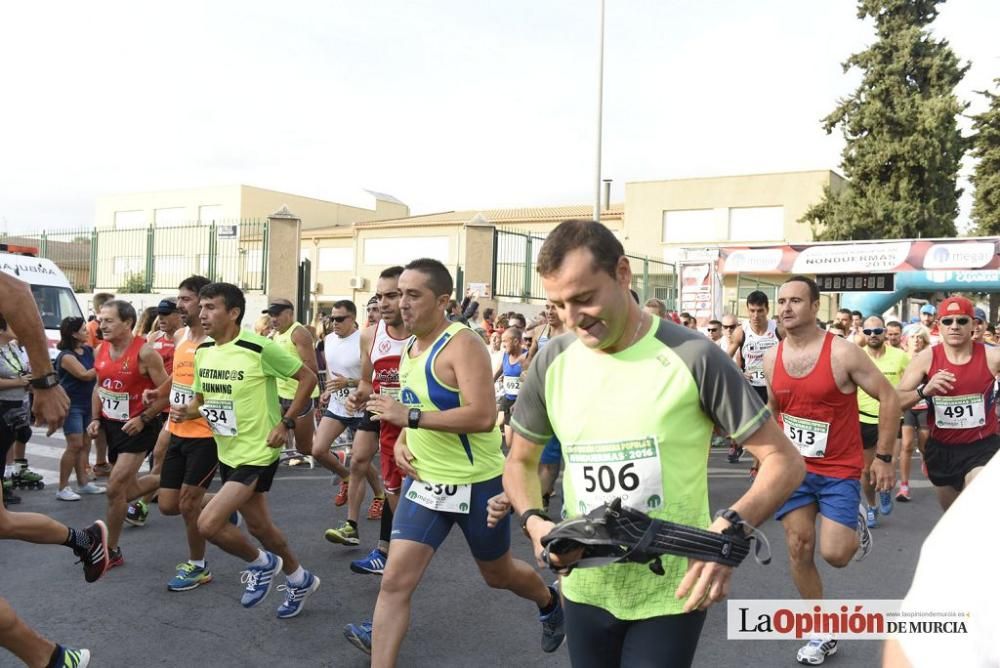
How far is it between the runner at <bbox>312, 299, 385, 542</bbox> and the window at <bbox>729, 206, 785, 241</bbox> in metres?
35.3

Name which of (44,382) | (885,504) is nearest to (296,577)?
(44,382)

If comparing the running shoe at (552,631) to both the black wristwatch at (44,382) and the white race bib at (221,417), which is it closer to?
the white race bib at (221,417)

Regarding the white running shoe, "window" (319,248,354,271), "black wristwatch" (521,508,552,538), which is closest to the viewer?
"black wristwatch" (521,508,552,538)

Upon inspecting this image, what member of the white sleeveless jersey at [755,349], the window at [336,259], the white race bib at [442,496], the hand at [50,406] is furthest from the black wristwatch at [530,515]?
the window at [336,259]

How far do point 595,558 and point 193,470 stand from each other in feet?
13.5

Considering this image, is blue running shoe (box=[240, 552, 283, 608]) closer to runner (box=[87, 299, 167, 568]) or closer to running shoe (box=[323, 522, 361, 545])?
running shoe (box=[323, 522, 361, 545])

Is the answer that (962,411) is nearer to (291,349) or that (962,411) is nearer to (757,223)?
(291,349)

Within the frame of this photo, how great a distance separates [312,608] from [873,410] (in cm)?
571

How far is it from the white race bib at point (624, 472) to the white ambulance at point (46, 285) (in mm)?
12171

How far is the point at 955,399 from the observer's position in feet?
19.6

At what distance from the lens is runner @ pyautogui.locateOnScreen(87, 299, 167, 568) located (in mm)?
6047

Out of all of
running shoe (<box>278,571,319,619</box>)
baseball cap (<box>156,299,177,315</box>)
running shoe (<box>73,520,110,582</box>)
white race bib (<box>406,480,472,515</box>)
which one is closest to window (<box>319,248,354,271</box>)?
baseball cap (<box>156,299,177,315</box>)

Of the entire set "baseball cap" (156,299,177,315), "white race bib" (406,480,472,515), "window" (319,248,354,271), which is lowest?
"white race bib" (406,480,472,515)

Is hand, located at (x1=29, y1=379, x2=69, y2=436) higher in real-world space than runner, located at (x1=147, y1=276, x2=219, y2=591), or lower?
higher
